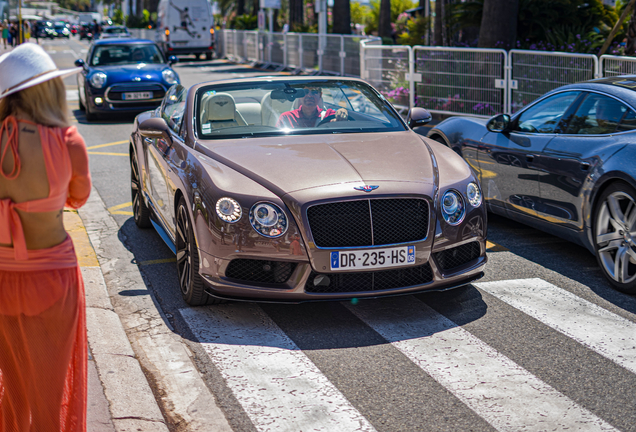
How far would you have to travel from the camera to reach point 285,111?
640cm

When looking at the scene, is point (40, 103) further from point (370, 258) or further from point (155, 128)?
point (155, 128)

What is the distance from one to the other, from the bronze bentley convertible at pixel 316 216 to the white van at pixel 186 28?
115ft

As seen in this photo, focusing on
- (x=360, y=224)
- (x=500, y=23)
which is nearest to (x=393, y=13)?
(x=500, y=23)

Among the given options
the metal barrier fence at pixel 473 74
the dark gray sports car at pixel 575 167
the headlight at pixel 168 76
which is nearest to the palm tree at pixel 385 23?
the metal barrier fence at pixel 473 74

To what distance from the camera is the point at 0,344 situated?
2.96 m

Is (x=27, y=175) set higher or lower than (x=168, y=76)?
lower

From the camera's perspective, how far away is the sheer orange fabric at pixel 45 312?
283 cm

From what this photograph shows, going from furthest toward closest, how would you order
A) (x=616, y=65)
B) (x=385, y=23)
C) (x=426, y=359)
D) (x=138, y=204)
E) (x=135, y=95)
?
(x=385, y=23) < (x=135, y=95) < (x=616, y=65) < (x=138, y=204) < (x=426, y=359)

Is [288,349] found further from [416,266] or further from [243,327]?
[416,266]

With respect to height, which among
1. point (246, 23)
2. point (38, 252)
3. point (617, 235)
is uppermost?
point (246, 23)

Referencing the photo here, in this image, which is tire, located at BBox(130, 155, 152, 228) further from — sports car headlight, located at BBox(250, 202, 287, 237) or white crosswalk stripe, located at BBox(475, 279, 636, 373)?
white crosswalk stripe, located at BBox(475, 279, 636, 373)

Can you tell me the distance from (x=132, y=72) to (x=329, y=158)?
11915mm

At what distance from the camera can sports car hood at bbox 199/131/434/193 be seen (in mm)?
5156

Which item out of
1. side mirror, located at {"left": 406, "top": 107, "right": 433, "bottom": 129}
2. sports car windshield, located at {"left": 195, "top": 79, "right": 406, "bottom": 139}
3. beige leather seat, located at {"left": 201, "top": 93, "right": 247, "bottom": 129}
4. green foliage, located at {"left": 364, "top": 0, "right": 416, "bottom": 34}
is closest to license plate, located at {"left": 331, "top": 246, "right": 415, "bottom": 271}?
sports car windshield, located at {"left": 195, "top": 79, "right": 406, "bottom": 139}
